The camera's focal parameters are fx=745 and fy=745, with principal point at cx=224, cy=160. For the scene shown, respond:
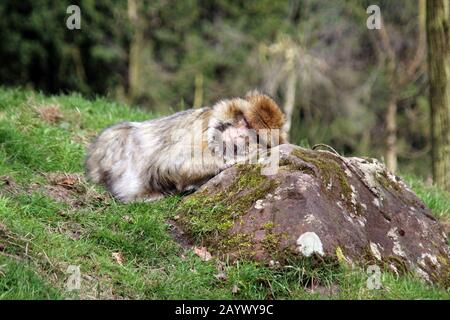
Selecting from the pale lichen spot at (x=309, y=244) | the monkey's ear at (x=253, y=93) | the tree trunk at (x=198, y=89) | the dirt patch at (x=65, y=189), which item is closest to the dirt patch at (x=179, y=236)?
the dirt patch at (x=65, y=189)

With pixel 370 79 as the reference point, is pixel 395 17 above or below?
above

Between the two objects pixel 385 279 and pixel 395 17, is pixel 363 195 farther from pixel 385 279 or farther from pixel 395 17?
pixel 395 17

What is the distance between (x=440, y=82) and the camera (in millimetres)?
8625

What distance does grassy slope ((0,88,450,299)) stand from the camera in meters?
4.55

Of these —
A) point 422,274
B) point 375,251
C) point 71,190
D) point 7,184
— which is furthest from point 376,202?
point 7,184

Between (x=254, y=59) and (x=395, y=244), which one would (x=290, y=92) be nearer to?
(x=254, y=59)

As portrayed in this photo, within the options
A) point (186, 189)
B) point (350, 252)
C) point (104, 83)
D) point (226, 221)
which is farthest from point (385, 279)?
point (104, 83)

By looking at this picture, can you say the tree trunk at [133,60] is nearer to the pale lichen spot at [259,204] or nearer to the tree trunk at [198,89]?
the tree trunk at [198,89]

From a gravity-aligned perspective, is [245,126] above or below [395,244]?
above

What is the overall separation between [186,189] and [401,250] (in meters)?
1.72

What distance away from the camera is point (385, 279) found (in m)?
4.72

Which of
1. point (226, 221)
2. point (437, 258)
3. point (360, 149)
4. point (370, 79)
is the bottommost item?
point (360, 149)

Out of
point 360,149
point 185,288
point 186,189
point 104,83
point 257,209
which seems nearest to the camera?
point 185,288

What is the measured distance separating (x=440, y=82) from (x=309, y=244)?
14.9 ft
